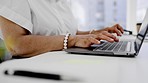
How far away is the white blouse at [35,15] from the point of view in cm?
77

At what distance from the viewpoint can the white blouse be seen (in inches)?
30.5

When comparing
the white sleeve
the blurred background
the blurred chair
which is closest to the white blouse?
the white sleeve

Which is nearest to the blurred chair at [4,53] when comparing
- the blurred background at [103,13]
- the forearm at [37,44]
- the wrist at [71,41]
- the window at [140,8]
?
the forearm at [37,44]

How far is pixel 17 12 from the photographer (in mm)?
785

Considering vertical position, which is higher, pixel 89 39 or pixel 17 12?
pixel 17 12

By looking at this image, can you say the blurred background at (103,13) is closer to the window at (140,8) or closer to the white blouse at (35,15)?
the window at (140,8)

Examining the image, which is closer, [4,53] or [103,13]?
[4,53]

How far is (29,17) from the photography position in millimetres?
810

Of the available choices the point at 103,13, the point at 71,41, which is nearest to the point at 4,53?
the point at 71,41

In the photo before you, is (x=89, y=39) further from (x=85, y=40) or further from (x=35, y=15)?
(x=35, y=15)

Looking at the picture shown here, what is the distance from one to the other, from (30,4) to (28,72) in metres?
0.54

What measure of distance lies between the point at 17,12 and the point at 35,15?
8cm

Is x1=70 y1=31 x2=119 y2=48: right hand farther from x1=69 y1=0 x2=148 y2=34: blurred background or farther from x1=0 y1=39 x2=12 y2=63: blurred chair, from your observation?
x1=69 y1=0 x2=148 y2=34: blurred background

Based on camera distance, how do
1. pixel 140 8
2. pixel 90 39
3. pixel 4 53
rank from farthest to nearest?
pixel 140 8
pixel 4 53
pixel 90 39
